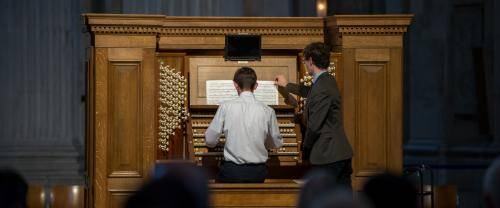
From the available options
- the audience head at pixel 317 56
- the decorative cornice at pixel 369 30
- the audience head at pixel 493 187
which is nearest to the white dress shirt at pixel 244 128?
the audience head at pixel 317 56

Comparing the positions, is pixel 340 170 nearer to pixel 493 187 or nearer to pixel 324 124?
pixel 324 124

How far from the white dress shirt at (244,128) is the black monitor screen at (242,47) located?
1.08m

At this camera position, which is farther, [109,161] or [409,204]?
[109,161]

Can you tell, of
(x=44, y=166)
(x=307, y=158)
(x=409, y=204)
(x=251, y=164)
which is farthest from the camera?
(x=44, y=166)

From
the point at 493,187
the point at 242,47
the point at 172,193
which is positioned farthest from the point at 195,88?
the point at 172,193

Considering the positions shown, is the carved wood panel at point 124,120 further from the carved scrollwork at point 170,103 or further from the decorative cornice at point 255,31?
the decorative cornice at point 255,31

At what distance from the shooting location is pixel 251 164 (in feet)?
32.3

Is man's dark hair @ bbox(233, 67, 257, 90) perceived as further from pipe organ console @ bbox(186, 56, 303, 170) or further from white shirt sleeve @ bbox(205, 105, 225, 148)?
pipe organ console @ bbox(186, 56, 303, 170)

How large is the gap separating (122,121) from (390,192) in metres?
6.18

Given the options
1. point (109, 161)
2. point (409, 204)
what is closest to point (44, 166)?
point (109, 161)

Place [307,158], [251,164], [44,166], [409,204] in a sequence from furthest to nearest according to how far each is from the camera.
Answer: [44,166], [307,158], [251,164], [409,204]

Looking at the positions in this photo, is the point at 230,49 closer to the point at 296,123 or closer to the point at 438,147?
the point at 296,123

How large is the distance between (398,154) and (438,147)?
13.9ft

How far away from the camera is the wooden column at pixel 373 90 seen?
1075 centimetres
